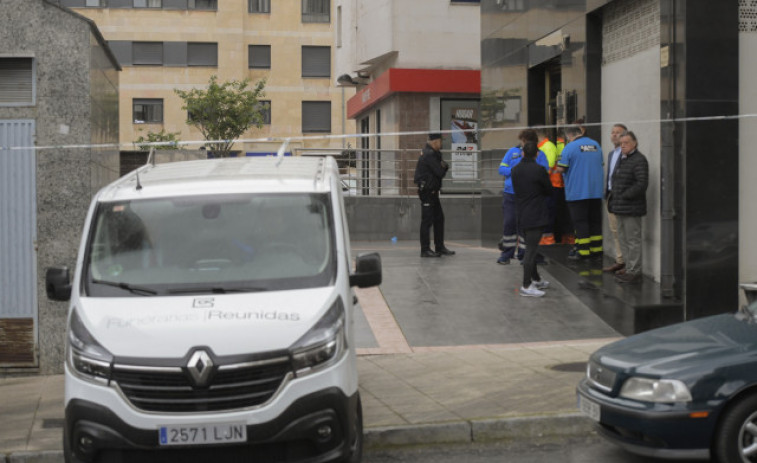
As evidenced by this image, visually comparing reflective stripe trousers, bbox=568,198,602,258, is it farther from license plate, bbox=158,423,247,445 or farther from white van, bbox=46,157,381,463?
license plate, bbox=158,423,247,445

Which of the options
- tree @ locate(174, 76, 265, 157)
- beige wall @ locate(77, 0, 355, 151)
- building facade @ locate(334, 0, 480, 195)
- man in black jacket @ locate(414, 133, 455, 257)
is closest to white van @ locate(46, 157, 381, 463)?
man in black jacket @ locate(414, 133, 455, 257)

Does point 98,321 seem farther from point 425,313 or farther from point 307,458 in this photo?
point 425,313

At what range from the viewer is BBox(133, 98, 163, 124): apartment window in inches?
2192

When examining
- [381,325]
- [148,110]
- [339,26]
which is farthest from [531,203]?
[148,110]

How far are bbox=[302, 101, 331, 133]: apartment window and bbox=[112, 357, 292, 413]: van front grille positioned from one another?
52.7 metres

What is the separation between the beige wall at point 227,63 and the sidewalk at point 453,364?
42.6 meters

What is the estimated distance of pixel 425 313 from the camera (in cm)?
1205

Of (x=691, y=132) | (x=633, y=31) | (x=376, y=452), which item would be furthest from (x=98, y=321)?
(x=633, y=31)

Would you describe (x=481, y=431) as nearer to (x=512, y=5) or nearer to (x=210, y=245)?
(x=210, y=245)

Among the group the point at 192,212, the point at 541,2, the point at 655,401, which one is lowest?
the point at 655,401

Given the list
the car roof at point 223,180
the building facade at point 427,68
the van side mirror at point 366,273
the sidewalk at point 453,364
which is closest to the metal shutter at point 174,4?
the building facade at point 427,68

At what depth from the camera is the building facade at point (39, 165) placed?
33.3 feet

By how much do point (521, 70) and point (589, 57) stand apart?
344 centimetres

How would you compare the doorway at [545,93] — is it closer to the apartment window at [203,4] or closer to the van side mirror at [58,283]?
the van side mirror at [58,283]
